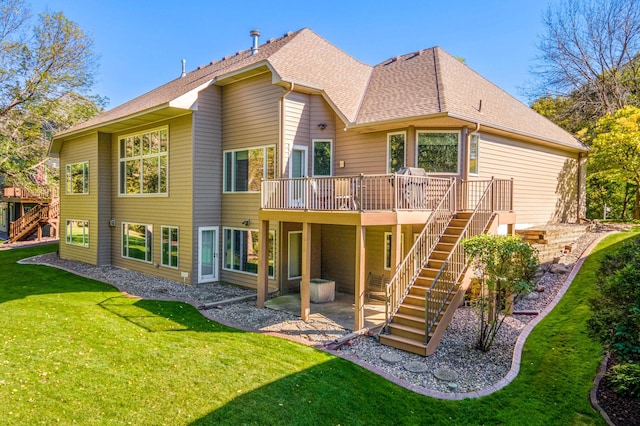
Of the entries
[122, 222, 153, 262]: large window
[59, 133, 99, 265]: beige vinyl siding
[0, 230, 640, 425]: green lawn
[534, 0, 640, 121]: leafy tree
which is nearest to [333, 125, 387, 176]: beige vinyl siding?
[0, 230, 640, 425]: green lawn

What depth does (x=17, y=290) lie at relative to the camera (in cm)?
1302

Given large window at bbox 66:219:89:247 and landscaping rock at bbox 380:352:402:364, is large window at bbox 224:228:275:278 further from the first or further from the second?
large window at bbox 66:219:89:247

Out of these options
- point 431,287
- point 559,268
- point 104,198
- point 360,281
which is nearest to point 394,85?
point 559,268

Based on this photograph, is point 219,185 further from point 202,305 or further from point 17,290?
point 17,290

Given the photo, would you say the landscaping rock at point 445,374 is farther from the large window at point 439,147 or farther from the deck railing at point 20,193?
the deck railing at point 20,193

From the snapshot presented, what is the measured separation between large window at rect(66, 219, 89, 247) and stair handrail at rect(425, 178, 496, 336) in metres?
17.1

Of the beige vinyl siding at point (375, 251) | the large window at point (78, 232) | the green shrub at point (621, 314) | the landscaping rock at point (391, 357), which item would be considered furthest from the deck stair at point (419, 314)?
the large window at point (78, 232)

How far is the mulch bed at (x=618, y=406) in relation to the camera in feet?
19.3

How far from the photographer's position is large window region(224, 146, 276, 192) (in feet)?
42.2

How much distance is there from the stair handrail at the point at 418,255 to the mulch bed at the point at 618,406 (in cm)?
384

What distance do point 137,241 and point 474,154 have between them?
13467 millimetres

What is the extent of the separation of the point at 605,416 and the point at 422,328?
10.7 ft

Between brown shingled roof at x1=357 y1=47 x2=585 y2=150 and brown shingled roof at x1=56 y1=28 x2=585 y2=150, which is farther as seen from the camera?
brown shingled roof at x1=56 y1=28 x2=585 y2=150

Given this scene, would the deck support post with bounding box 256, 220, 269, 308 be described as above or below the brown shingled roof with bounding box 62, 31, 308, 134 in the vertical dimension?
below
